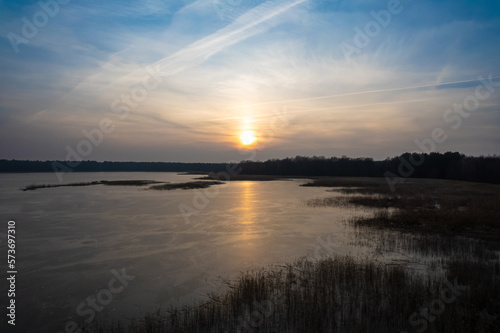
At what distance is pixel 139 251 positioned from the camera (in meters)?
13.6

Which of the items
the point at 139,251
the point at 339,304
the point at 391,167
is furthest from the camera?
the point at 391,167

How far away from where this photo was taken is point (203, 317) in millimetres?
7094

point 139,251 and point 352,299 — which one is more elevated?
point 352,299

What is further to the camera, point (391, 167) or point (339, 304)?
point (391, 167)

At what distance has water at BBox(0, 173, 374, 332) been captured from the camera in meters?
8.44

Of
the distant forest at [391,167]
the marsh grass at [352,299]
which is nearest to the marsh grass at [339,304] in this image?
the marsh grass at [352,299]

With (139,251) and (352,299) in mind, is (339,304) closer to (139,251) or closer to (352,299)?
(352,299)

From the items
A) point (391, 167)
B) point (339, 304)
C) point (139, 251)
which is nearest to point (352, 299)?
point (339, 304)

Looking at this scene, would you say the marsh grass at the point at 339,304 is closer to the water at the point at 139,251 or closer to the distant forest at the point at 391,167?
the water at the point at 139,251

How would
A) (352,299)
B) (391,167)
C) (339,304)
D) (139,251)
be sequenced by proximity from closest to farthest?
1. (339,304)
2. (352,299)
3. (139,251)
4. (391,167)

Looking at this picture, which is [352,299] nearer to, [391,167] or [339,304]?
[339,304]

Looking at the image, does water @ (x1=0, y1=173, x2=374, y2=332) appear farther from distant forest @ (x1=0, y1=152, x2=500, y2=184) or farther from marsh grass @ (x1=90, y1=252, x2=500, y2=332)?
distant forest @ (x1=0, y1=152, x2=500, y2=184)

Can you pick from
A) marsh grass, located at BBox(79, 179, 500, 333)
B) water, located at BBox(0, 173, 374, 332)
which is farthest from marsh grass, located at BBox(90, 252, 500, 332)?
water, located at BBox(0, 173, 374, 332)

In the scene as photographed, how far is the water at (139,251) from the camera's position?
844 cm
